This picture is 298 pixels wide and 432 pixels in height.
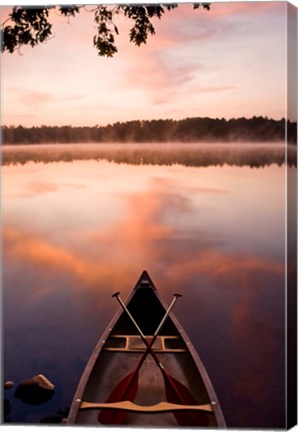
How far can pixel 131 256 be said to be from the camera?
11.2 feet

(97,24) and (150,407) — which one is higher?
(97,24)

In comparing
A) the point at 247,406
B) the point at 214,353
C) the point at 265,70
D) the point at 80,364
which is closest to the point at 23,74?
the point at 265,70

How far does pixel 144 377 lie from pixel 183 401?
0.24 m

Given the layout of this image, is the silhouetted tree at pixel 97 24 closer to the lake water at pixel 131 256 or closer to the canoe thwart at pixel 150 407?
the lake water at pixel 131 256

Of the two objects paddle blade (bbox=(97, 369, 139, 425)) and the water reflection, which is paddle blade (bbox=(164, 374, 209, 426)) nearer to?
paddle blade (bbox=(97, 369, 139, 425))

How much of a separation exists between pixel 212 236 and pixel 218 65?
2.71 feet

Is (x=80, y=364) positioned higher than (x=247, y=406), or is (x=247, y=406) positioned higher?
(x=80, y=364)

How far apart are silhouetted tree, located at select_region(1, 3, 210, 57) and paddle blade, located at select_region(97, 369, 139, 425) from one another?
63.9 inches

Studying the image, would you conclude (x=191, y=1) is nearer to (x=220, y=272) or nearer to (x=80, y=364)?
(x=220, y=272)

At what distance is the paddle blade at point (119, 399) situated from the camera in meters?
3.29

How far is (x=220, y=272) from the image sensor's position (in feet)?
11.0

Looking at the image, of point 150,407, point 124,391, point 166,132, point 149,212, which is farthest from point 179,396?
point 166,132

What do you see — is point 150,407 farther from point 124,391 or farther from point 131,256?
point 131,256

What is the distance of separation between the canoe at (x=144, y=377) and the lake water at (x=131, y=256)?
0.23ft
